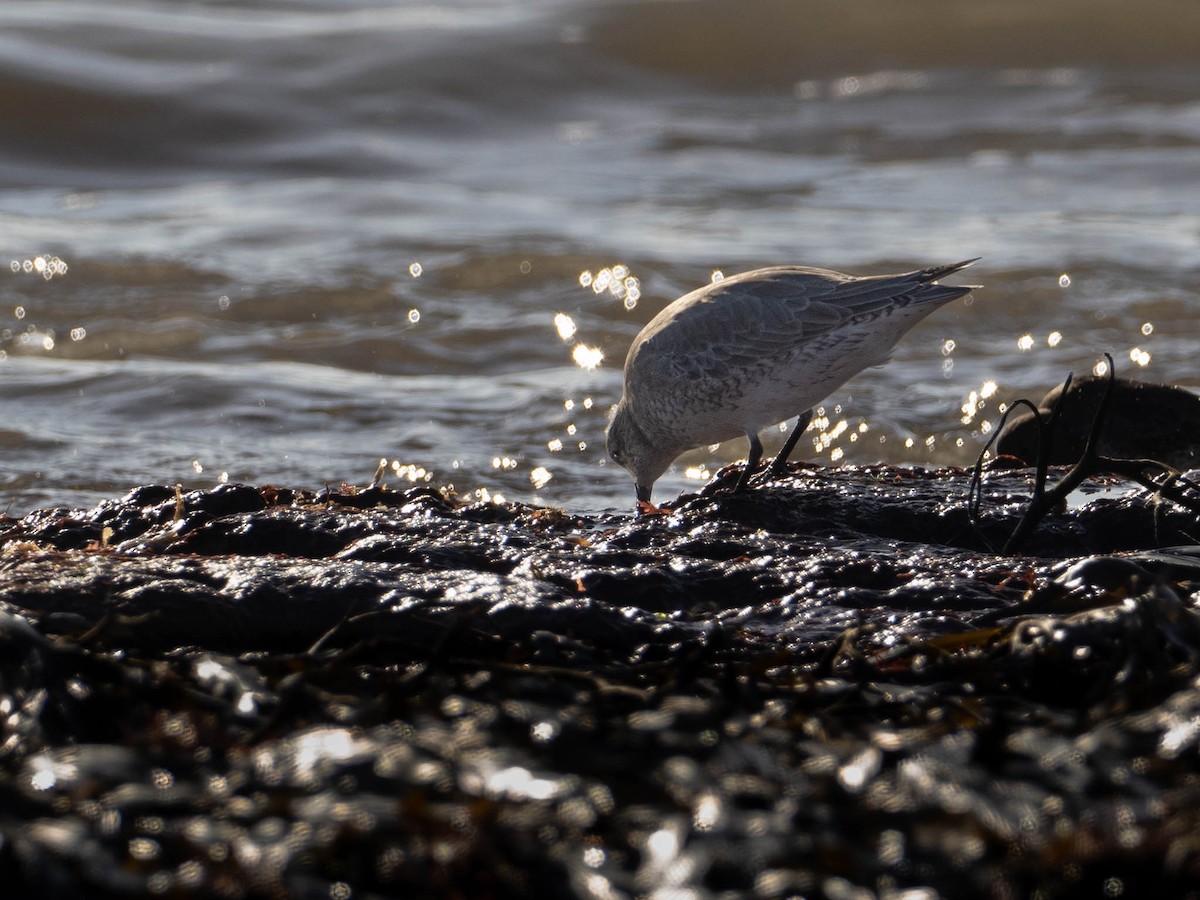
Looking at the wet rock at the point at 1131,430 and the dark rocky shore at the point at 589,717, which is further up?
the dark rocky shore at the point at 589,717

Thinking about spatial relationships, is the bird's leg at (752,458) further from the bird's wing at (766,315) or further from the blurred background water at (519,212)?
the blurred background water at (519,212)

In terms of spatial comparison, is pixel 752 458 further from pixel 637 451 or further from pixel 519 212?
pixel 519 212

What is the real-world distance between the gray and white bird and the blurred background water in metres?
0.90

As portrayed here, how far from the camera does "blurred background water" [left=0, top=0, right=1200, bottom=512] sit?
7012 mm

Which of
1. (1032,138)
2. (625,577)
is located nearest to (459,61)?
(1032,138)

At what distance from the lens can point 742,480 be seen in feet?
14.2

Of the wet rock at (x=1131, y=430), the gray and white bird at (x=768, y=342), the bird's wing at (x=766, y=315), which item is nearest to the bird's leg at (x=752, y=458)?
the gray and white bird at (x=768, y=342)

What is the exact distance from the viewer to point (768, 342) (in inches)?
195

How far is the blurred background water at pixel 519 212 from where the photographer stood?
701cm

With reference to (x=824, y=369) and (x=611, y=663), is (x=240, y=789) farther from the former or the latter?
(x=824, y=369)

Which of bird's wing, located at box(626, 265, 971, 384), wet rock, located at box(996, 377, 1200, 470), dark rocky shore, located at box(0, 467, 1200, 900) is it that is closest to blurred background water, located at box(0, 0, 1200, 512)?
bird's wing, located at box(626, 265, 971, 384)

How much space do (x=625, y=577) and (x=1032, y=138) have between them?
39.5ft

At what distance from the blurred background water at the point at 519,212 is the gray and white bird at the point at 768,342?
0.90 m

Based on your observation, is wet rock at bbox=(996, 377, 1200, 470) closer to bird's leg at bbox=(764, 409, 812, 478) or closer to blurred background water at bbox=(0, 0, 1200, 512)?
bird's leg at bbox=(764, 409, 812, 478)
